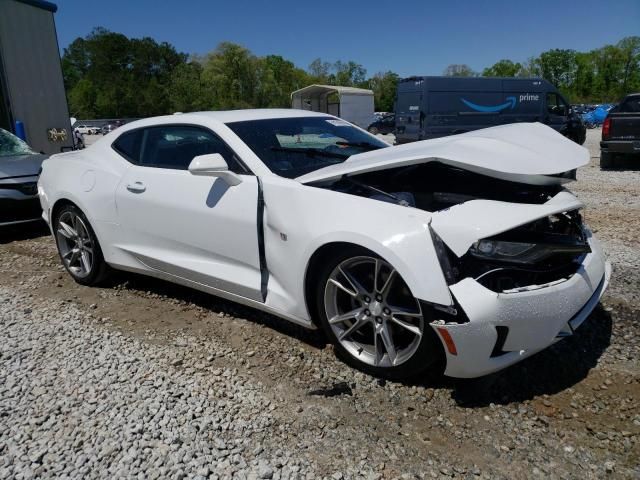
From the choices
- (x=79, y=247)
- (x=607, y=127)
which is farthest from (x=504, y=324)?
(x=607, y=127)

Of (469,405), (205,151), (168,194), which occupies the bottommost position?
(469,405)

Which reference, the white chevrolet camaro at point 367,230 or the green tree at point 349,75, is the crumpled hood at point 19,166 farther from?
the green tree at point 349,75

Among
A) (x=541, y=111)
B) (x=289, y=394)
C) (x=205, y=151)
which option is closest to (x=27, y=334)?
(x=205, y=151)

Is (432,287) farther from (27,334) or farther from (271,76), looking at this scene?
(271,76)

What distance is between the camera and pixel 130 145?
394 cm

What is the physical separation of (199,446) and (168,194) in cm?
181

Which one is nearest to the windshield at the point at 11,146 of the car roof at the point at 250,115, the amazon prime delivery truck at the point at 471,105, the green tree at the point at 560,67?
the car roof at the point at 250,115

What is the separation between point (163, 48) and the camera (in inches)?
3654

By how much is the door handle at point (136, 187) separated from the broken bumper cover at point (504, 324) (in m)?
2.39

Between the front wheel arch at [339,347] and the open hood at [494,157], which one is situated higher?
the open hood at [494,157]

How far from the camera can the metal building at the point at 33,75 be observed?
27.3 feet

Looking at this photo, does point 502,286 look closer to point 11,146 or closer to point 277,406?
point 277,406

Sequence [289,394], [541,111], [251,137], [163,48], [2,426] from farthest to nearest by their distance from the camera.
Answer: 1. [163,48]
2. [541,111]
3. [251,137]
4. [289,394]
5. [2,426]

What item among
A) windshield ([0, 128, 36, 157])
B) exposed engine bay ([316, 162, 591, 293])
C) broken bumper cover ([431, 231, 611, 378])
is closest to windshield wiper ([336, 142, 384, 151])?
exposed engine bay ([316, 162, 591, 293])
